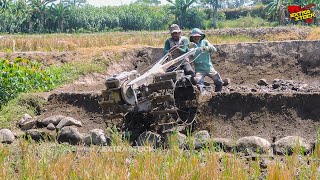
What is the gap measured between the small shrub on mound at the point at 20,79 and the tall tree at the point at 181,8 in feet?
119

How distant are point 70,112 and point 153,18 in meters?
41.3

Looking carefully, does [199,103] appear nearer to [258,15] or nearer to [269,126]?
[269,126]

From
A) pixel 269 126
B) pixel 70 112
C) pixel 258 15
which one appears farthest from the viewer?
pixel 258 15

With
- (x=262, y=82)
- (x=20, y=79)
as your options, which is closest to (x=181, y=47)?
(x=20, y=79)

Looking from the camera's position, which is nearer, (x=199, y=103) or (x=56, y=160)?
(x=56, y=160)

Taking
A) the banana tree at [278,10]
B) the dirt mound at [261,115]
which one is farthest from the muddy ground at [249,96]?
the banana tree at [278,10]

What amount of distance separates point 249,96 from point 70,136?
2.81m

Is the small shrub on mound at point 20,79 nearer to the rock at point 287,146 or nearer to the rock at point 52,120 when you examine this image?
the rock at point 52,120

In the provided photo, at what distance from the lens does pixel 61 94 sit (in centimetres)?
1034

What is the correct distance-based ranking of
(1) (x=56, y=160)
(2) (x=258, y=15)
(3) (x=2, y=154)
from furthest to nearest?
(2) (x=258, y=15) < (3) (x=2, y=154) < (1) (x=56, y=160)

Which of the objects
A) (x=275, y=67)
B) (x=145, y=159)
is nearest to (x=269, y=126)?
(x=145, y=159)

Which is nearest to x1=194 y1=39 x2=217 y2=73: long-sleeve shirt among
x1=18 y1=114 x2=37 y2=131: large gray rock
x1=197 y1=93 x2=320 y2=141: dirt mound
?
x1=197 y1=93 x2=320 y2=141: dirt mound

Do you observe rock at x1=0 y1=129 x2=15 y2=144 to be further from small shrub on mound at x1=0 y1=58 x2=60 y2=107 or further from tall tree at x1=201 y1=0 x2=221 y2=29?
tall tree at x1=201 y1=0 x2=221 y2=29

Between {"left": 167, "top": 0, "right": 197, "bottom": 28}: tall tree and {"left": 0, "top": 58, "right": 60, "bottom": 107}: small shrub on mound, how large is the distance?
36421 mm
